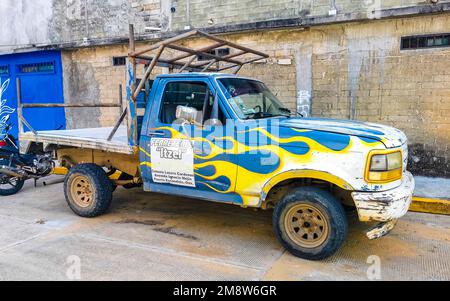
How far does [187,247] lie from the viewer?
173 inches

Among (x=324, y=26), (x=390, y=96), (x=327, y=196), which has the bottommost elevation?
(x=327, y=196)

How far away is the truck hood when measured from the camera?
3785 mm

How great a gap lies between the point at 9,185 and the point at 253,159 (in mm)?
5325

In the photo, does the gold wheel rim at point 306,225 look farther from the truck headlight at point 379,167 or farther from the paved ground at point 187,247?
the truck headlight at point 379,167

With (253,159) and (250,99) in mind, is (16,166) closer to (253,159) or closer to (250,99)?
(250,99)

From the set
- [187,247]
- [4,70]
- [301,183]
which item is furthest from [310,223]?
[4,70]

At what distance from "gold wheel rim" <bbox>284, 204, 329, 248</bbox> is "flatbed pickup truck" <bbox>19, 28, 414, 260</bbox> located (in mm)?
11

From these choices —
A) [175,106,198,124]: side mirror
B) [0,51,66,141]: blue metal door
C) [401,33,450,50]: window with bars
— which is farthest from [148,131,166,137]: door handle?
[0,51,66,141]: blue metal door

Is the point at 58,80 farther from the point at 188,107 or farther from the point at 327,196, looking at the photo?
the point at 327,196

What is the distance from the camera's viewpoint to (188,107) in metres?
4.57

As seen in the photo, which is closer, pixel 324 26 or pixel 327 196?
pixel 327 196

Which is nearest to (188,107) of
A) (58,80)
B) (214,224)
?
(214,224)
